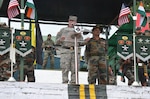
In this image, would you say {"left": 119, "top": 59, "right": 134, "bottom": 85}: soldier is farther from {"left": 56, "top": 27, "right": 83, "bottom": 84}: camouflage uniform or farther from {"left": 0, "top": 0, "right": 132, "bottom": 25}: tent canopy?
{"left": 0, "top": 0, "right": 132, "bottom": 25}: tent canopy

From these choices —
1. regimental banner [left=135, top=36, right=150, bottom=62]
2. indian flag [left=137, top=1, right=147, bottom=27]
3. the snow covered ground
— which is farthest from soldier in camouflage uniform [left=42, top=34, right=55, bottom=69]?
regimental banner [left=135, top=36, right=150, bottom=62]

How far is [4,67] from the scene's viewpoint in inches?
401

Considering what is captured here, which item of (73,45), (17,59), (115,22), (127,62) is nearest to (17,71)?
(17,59)

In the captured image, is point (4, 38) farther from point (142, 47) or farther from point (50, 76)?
point (50, 76)

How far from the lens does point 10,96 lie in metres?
8.84

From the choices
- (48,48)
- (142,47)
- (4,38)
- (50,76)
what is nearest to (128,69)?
(142,47)

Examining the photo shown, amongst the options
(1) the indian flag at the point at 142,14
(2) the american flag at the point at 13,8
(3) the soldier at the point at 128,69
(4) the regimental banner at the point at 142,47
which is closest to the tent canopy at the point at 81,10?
(1) the indian flag at the point at 142,14

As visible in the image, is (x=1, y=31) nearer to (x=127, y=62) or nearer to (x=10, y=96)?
(x=10, y=96)

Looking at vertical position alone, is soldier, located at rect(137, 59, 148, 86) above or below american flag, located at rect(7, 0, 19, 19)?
→ below

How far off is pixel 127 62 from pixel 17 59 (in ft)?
8.21

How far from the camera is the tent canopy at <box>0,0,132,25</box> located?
12133 mm

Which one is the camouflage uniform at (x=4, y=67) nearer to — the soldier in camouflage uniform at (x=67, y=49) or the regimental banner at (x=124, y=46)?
the soldier in camouflage uniform at (x=67, y=49)

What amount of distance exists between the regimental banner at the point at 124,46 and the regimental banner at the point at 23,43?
1.75 meters

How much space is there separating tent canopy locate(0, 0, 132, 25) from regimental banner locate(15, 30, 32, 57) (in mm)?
2832
